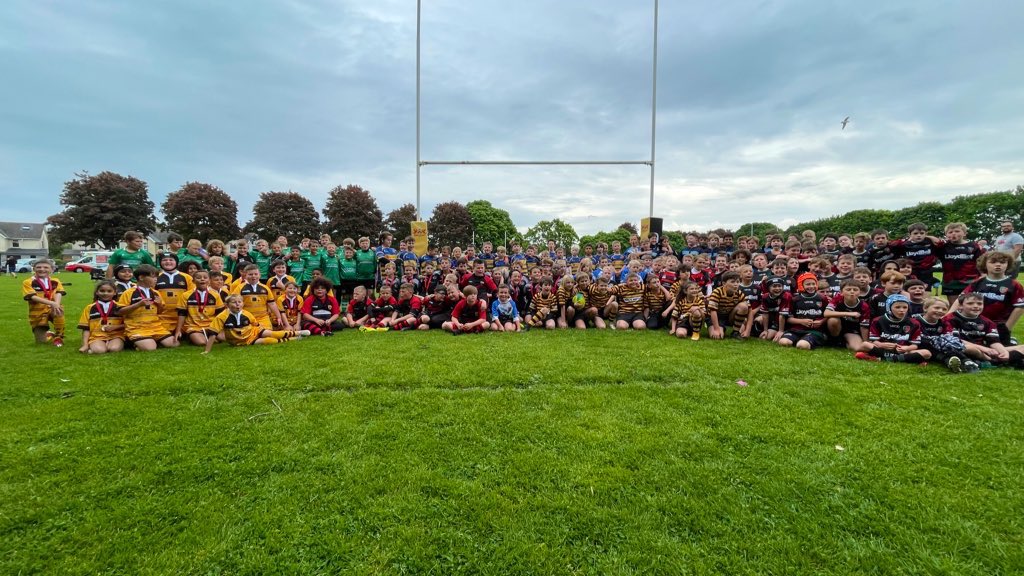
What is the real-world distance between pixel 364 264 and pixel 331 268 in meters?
0.79

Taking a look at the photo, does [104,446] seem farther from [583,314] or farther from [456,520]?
[583,314]

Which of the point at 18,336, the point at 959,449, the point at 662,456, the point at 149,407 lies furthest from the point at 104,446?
the point at 18,336

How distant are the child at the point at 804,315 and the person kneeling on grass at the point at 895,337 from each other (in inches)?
28.0

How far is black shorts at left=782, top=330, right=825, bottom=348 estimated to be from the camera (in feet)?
21.7

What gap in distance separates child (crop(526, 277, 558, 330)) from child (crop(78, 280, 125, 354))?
6954 mm

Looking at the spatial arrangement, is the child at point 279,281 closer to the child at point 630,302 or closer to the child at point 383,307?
the child at point 383,307

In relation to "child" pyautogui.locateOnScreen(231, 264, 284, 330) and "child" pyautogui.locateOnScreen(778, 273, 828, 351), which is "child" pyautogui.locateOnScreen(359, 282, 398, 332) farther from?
"child" pyautogui.locateOnScreen(778, 273, 828, 351)

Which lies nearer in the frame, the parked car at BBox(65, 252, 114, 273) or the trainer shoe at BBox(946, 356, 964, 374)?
the trainer shoe at BBox(946, 356, 964, 374)

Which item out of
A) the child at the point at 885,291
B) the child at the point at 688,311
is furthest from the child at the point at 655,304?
the child at the point at 885,291

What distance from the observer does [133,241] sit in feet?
24.8

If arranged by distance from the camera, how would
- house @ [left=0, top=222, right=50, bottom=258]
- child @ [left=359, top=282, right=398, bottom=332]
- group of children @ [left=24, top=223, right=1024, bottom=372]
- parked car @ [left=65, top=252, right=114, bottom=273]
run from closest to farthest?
group of children @ [left=24, top=223, right=1024, bottom=372], child @ [left=359, top=282, right=398, bottom=332], parked car @ [left=65, top=252, right=114, bottom=273], house @ [left=0, top=222, right=50, bottom=258]

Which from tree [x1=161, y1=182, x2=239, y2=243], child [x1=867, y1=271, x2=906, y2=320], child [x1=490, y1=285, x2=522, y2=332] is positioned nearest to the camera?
child [x1=867, y1=271, x2=906, y2=320]

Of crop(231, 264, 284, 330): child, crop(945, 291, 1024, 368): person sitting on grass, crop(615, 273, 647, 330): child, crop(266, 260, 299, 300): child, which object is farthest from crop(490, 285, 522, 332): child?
crop(945, 291, 1024, 368): person sitting on grass

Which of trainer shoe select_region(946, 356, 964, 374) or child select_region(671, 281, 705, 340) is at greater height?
child select_region(671, 281, 705, 340)
